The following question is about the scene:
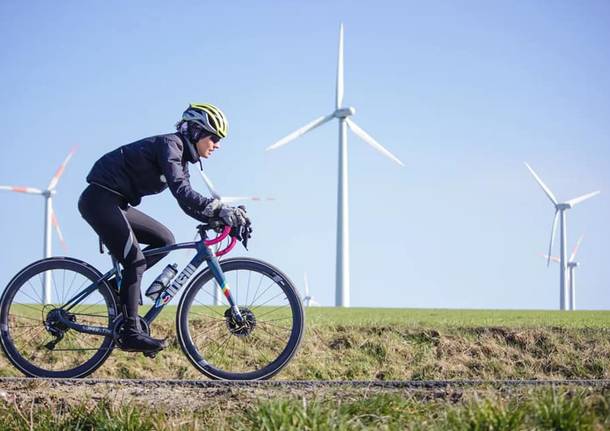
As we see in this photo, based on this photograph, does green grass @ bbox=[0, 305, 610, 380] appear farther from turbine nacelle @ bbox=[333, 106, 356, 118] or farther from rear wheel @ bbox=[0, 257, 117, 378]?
turbine nacelle @ bbox=[333, 106, 356, 118]

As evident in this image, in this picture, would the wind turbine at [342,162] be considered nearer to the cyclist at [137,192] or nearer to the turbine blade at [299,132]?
the turbine blade at [299,132]

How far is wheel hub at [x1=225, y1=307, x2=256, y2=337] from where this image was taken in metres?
7.02

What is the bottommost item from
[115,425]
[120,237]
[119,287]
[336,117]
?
[115,425]

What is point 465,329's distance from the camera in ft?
47.3

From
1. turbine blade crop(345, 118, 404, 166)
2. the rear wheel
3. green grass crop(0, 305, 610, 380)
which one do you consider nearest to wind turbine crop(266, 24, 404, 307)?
turbine blade crop(345, 118, 404, 166)

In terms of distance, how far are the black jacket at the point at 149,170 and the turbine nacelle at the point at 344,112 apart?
31.0 meters

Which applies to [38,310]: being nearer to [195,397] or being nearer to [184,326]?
[184,326]

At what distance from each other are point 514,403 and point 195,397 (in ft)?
7.77

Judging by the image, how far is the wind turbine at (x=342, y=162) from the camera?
119 ft

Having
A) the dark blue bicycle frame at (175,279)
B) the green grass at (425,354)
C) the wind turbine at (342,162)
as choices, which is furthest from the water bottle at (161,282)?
the wind turbine at (342,162)

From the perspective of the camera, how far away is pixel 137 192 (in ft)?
23.7

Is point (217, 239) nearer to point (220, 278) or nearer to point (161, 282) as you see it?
point (220, 278)

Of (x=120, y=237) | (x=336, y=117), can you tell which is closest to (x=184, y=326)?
(x=120, y=237)

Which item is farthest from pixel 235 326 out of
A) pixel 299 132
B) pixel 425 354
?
pixel 299 132
